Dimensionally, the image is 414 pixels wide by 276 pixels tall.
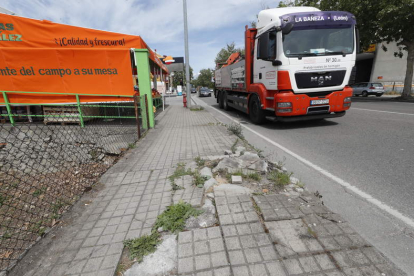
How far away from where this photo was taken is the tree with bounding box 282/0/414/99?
13500mm

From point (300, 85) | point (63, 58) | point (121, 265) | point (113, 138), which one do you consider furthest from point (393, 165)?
point (63, 58)

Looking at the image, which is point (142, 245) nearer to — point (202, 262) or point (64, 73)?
point (202, 262)

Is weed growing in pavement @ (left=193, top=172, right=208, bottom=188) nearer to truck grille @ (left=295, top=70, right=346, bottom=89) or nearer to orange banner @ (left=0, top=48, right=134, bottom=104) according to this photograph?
truck grille @ (left=295, top=70, right=346, bottom=89)

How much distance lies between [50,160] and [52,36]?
4.81 meters

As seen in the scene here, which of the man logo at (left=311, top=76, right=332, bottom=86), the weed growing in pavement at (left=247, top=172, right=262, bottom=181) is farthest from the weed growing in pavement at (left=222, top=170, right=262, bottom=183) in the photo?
the man logo at (left=311, top=76, right=332, bottom=86)

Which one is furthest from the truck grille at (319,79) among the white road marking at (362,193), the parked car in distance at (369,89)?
the parked car in distance at (369,89)

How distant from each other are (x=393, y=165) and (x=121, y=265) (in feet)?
14.4

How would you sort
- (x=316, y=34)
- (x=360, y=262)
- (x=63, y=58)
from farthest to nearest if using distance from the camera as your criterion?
1. (x=63, y=58)
2. (x=316, y=34)
3. (x=360, y=262)

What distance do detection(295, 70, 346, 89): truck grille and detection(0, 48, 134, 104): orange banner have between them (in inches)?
225

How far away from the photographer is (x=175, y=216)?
8.02 ft

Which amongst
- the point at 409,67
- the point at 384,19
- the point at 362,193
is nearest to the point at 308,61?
the point at 362,193

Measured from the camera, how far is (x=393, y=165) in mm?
3719

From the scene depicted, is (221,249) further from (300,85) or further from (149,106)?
(149,106)

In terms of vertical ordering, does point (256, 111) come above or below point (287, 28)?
below
